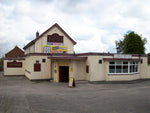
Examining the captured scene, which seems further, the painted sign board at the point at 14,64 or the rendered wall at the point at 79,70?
the painted sign board at the point at 14,64

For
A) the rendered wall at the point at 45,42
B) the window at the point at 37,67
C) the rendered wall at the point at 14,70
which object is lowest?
the rendered wall at the point at 14,70

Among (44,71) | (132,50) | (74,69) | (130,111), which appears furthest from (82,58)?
(132,50)

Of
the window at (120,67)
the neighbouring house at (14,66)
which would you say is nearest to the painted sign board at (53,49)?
the neighbouring house at (14,66)

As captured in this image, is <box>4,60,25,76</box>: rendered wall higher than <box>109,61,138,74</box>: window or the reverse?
the reverse

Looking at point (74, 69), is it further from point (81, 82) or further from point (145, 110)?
point (145, 110)

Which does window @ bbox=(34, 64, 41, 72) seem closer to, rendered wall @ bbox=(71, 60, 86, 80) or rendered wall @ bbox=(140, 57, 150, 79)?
rendered wall @ bbox=(71, 60, 86, 80)

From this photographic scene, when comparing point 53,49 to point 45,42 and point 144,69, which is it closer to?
point 45,42

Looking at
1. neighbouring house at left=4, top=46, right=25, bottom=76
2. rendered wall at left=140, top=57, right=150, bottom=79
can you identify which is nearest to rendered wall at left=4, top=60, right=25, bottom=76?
neighbouring house at left=4, top=46, right=25, bottom=76

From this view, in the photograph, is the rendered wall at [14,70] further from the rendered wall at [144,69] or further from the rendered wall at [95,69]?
the rendered wall at [144,69]

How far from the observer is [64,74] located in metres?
21.4

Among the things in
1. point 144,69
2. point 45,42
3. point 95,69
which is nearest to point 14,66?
point 45,42

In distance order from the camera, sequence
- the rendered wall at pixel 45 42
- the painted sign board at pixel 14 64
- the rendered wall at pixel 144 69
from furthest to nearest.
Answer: the rendered wall at pixel 45 42 < the painted sign board at pixel 14 64 < the rendered wall at pixel 144 69

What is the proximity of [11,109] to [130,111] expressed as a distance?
20.5 feet

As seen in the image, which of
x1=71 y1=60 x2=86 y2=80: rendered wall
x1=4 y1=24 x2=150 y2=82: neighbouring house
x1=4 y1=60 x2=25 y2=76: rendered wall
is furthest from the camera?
x1=4 y1=60 x2=25 y2=76: rendered wall
